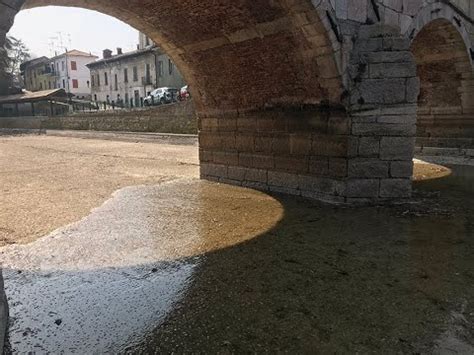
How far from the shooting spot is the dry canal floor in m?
2.57

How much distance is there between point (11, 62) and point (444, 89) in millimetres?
57260

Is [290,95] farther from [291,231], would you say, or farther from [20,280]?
[20,280]

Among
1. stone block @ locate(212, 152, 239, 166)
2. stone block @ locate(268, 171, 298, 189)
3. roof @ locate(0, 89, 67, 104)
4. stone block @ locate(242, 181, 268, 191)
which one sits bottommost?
stone block @ locate(242, 181, 268, 191)

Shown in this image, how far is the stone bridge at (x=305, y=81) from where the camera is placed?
5930 millimetres

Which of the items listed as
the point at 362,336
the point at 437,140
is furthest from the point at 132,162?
the point at 362,336

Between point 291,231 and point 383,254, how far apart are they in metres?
1.25

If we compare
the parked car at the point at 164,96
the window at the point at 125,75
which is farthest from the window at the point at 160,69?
the parked car at the point at 164,96

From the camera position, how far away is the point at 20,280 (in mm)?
3539

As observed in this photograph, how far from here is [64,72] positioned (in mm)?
59469

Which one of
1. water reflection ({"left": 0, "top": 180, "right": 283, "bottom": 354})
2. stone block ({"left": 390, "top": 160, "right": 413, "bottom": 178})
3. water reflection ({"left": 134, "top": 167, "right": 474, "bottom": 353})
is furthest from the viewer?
stone block ({"left": 390, "top": 160, "right": 413, "bottom": 178})

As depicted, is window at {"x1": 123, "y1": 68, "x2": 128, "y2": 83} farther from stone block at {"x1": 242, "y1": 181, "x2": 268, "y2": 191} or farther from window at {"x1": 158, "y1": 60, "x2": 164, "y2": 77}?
stone block at {"x1": 242, "y1": 181, "x2": 268, "y2": 191}

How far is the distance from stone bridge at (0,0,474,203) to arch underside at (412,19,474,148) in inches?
47.8

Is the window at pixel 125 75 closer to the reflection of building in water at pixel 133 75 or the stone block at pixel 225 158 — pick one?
the reflection of building in water at pixel 133 75

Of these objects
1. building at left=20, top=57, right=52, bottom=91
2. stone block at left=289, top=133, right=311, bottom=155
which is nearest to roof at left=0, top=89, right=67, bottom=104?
building at left=20, top=57, right=52, bottom=91
